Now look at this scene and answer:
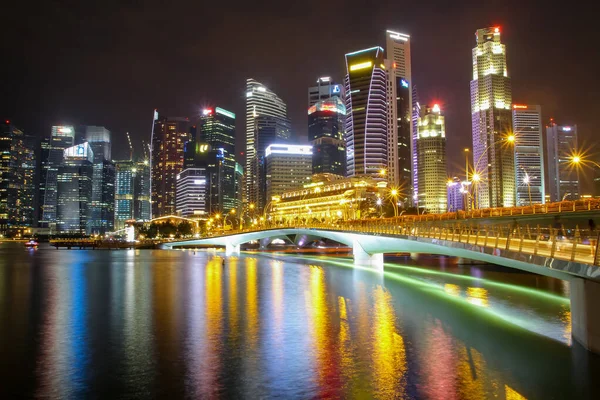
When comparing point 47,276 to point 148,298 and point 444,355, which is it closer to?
point 148,298

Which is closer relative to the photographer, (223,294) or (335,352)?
(335,352)

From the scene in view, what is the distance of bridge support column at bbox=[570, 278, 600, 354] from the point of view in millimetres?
18655

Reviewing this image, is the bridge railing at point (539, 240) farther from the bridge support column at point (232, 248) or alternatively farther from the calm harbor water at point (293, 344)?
the bridge support column at point (232, 248)

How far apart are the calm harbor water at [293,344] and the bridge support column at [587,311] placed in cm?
A: 66

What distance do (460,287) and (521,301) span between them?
9683 millimetres

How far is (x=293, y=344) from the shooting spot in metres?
23.1

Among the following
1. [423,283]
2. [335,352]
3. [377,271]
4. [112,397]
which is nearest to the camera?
[112,397]

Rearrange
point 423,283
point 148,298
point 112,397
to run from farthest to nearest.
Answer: point 423,283, point 148,298, point 112,397

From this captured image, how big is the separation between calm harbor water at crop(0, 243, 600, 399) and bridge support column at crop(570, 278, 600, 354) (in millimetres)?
657

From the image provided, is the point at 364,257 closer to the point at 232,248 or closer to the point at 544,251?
the point at 544,251

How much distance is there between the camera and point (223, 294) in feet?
139

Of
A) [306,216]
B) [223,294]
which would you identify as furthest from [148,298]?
[306,216]

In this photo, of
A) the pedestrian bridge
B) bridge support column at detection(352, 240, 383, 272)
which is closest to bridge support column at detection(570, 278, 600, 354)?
the pedestrian bridge

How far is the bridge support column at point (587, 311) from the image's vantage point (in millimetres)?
18655
